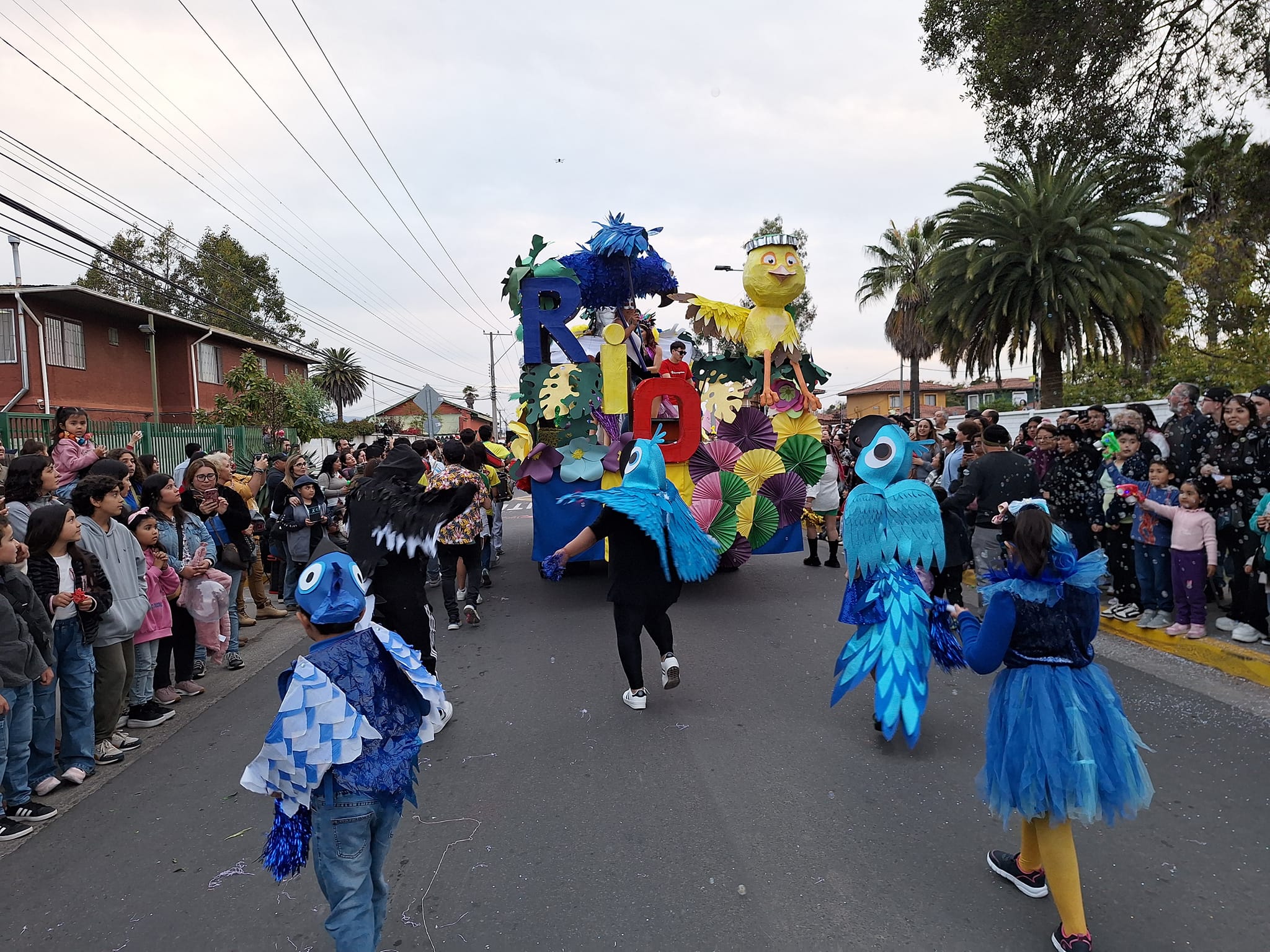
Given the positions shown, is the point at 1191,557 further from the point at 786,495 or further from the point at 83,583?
the point at 83,583

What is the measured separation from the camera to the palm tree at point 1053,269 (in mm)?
17062

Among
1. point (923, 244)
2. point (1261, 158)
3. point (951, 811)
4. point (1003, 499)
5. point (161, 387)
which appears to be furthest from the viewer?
point (923, 244)

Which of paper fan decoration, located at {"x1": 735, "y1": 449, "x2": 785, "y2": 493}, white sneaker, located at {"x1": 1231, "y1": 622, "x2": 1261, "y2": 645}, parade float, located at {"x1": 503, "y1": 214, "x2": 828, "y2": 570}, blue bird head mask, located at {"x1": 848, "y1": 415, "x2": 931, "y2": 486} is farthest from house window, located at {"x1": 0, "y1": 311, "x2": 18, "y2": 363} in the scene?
white sneaker, located at {"x1": 1231, "y1": 622, "x2": 1261, "y2": 645}

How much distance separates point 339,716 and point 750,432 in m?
6.17

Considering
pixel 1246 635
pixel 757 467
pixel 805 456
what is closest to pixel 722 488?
pixel 757 467

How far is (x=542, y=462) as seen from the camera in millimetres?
8023

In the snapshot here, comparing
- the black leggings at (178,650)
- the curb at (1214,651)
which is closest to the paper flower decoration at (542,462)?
the black leggings at (178,650)

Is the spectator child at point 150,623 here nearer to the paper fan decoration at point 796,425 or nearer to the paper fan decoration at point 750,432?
the paper fan decoration at point 750,432

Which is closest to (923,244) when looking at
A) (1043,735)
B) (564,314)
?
(564,314)

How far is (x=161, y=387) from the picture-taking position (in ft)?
79.2

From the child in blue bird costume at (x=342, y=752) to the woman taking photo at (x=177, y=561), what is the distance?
11.6ft

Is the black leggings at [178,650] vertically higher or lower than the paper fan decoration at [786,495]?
lower

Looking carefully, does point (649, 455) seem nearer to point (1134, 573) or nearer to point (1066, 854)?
point (1066, 854)

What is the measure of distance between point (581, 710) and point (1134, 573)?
16.1 ft
